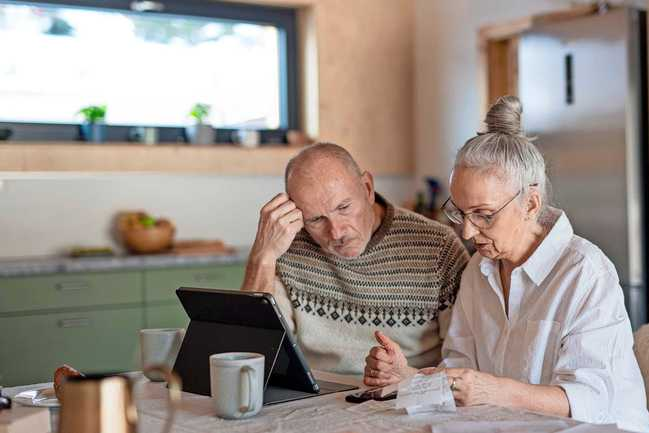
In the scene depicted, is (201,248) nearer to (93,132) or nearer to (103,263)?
(103,263)

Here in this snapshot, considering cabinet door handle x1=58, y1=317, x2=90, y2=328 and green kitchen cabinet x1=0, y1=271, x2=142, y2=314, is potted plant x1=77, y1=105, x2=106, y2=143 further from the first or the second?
cabinet door handle x1=58, y1=317, x2=90, y2=328

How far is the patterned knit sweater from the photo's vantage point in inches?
97.2

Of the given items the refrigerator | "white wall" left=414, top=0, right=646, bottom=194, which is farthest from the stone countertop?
the refrigerator

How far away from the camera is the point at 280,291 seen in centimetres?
257

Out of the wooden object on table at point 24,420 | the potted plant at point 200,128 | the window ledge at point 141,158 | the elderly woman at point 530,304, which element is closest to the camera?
the wooden object on table at point 24,420

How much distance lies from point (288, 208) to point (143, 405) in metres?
0.78

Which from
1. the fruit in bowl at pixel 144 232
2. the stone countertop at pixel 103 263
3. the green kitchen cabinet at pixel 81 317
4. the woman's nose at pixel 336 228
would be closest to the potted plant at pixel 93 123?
the fruit in bowl at pixel 144 232

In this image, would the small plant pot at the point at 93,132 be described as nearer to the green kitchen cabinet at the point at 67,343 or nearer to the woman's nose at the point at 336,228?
the green kitchen cabinet at the point at 67,343

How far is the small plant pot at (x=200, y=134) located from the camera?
500 cm

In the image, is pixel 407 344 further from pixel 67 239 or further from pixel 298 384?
pixel 67 239

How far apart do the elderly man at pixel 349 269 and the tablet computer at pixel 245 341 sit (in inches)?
17.6

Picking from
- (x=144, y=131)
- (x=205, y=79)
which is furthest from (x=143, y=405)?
(x=205, y=79)

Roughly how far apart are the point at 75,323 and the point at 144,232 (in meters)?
0.63

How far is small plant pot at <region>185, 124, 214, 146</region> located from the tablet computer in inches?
117
